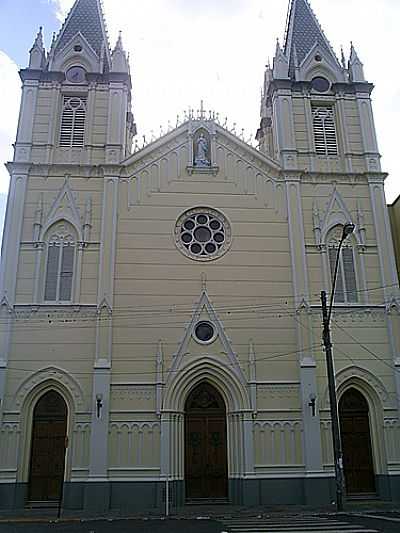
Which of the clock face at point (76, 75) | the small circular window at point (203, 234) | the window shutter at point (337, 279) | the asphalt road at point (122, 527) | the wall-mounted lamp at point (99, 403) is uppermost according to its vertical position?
the clock face at point (76, 75)

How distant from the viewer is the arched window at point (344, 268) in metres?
25.0

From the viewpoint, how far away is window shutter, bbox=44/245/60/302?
78.6 ft

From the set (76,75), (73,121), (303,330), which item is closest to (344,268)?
(303,330)

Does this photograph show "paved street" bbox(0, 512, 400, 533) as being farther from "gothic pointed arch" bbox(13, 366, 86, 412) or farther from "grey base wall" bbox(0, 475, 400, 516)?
"gothic pointed arch" bbox(13, 366, 86, 412)

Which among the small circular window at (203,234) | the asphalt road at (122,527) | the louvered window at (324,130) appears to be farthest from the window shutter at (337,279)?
the asphalt road at (122,527)

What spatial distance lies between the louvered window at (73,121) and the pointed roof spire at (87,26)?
2513mm

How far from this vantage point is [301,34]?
31.2 meters

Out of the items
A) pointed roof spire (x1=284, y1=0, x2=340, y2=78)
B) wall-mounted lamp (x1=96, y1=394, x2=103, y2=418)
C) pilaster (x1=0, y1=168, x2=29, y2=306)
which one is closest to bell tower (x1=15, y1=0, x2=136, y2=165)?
pilaster (x1=0, y1=168, x2=29, y2=306)

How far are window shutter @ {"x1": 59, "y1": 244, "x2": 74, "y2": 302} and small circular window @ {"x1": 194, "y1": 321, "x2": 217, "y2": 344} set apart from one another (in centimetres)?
556

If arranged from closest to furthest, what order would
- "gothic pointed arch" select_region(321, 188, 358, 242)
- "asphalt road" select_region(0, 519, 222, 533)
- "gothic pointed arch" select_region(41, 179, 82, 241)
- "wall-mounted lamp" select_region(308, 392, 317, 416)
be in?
"asphalt road" select_region(0, 519, 222, 533)
"wall-mounted lamp" select_region(308, 392, 317, 416)
"gothic pointed arch" select_region(41, 179, 82, 241)
"gothic pointed arch" select_region(321, 188, 358, 242)

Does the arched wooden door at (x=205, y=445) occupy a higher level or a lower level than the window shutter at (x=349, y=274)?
lower

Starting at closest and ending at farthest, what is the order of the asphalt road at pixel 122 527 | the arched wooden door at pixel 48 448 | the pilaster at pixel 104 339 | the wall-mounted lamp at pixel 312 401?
1. the asphalt road at pixel 122 527
2. the pilaster at pixel 104 339
3. the arched wooden door at pixel 48 448
4. the wall-mounted lamp at pixel 312 401

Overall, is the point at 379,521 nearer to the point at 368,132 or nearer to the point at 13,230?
the point at 13,230

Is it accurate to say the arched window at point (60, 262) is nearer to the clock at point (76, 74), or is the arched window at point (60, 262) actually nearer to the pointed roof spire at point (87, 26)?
the clock at point (76, 74)
